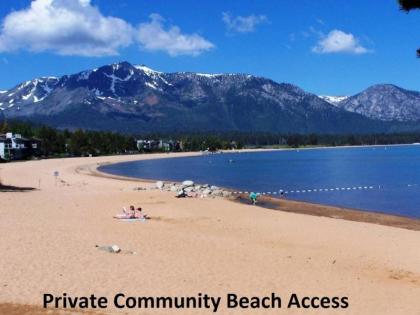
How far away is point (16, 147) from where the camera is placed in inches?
5891

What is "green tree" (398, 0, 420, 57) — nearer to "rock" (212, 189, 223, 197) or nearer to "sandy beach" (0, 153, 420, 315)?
"sandy beach" (0, 153, 420, 315)

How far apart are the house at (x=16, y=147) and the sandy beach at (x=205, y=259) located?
114 meters

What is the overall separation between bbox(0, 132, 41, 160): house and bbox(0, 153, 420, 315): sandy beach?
374 ft

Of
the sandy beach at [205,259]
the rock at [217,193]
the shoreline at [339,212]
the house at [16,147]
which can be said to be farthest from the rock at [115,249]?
the house at [16,147]

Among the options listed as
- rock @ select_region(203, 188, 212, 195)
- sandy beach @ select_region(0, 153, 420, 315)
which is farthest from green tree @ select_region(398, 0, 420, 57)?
rock @ select_region(203, 188, 212, 195)

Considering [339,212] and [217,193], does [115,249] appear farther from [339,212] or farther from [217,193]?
[217,193]

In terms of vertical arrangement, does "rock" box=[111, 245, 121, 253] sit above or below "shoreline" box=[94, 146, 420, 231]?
above

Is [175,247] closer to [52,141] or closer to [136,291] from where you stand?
[136,291]

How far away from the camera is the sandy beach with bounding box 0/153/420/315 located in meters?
16.3

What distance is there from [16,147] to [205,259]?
13905 centimetres

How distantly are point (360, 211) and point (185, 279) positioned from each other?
29.9 metres

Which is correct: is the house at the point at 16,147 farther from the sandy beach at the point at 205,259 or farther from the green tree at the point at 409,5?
the green tree at the point at 409,5

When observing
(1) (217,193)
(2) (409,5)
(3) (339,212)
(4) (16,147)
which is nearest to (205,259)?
(2) (409,5)

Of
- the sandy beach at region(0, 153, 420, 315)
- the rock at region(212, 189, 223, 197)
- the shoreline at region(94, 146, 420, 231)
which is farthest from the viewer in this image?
the rock at region(212, 189, 223, 197)
